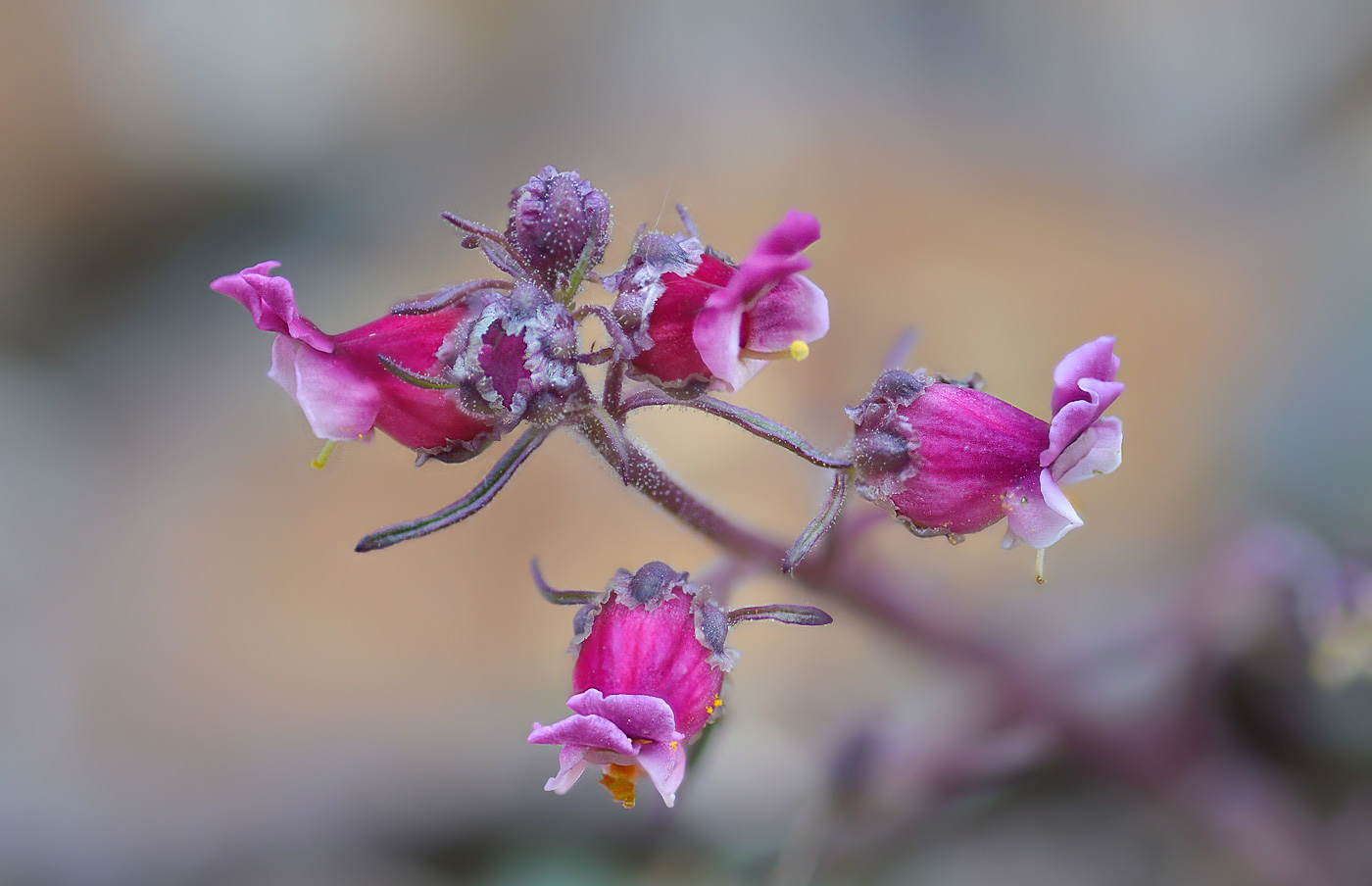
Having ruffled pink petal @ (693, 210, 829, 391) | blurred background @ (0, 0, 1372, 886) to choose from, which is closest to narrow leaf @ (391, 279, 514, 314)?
ruffled pink petal @ (693, 210, 829, 391)

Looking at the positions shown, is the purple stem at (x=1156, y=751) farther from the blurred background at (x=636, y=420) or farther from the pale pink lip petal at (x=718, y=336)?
the pale pink lip petal at (x=718, y=336)

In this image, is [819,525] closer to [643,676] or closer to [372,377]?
[643,676]

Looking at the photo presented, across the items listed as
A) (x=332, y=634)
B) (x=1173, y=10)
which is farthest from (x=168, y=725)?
(x=1173, y=10)

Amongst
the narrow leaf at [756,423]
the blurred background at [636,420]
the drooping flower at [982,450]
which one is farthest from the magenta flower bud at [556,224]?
the blurred background at [636,420]

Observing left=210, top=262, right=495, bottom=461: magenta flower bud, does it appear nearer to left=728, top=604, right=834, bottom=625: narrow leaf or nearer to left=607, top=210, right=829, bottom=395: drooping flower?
left=607, top=210, right=829, bottom=395: drooping flower

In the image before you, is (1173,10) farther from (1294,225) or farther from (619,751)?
(619,751)

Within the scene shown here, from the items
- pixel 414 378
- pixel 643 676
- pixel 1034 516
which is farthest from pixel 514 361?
pixel 1034 516
